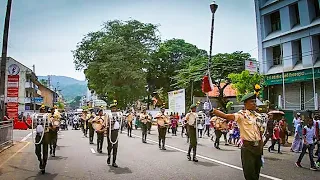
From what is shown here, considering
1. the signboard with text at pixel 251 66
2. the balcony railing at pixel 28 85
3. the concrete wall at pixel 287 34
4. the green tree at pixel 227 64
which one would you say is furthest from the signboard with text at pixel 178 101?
the balcony railing at pixel 28 85

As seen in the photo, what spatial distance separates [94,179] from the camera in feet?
32.6

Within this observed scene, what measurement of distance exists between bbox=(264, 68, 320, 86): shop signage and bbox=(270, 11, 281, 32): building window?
4.12 m

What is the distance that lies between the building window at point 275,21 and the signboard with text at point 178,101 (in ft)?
38.0

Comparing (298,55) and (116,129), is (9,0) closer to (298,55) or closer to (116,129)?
(116,129)

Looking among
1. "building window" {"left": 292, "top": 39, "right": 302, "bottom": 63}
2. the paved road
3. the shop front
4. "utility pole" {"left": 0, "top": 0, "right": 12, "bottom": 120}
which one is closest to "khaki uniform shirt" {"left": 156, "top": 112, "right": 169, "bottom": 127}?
the paved road

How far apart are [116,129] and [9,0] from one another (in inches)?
461

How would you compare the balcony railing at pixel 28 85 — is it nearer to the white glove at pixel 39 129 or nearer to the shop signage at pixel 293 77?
the shop signage at pixel 293 77

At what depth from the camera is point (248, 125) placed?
6.73m

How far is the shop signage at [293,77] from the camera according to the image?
27547mm

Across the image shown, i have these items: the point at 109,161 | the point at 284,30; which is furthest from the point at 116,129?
the point at 284,30

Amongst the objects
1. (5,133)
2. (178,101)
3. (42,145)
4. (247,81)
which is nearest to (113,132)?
(42,145)

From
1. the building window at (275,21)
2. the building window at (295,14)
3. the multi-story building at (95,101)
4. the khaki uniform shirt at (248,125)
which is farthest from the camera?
the multi-story building at (95,101)

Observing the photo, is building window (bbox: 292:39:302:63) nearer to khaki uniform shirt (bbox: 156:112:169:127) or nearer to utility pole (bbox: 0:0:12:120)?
khaki uniform shirt (bbox: 156:112:169:127)

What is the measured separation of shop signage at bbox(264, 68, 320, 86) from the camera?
27547mm
